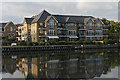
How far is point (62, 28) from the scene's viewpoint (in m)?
76.2

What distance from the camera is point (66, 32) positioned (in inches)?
3051

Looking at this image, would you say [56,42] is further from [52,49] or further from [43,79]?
[43,79]

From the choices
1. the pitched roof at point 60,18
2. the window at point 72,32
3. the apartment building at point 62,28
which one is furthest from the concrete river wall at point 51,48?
the pitched roof at point 60,18

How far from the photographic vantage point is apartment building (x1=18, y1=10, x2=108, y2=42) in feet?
238

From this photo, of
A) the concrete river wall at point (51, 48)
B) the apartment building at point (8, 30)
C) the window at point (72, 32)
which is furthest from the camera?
the apartment building at point (8, 30)

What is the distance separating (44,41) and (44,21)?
7.43 m

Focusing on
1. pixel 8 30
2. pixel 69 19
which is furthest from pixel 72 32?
pixel 8 30

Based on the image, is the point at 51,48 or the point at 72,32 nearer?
the point at 51,48

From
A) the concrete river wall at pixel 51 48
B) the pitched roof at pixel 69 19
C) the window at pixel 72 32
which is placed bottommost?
the concrete river wall at pixel 51 48

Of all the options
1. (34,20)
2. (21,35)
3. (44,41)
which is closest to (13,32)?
(21,35)

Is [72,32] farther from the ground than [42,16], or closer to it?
closer to it

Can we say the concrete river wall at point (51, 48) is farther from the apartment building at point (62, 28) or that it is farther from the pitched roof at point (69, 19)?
the pitched roof at point (69, 19)

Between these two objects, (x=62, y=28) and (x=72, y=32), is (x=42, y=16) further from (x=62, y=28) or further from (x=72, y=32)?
(x=72, y=32)

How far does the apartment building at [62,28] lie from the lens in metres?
72.7
